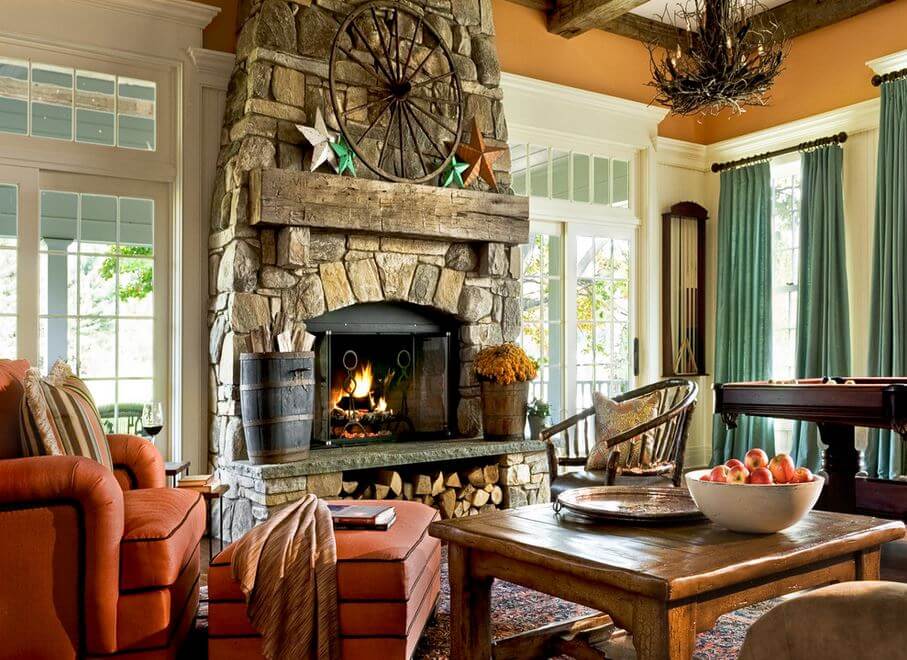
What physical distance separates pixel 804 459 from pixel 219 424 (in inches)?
160

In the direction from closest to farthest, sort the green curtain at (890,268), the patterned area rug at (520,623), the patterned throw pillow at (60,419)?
the patterned throw pillow at (60,419)
the patterned area rug at (520,623)
the green curtain at (890,268)

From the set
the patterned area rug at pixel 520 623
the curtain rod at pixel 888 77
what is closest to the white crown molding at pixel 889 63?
the curtain rod at pixel 888 77

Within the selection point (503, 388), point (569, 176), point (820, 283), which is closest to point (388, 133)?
point (503, 388)

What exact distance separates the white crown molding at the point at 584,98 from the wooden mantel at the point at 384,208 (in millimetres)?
1138

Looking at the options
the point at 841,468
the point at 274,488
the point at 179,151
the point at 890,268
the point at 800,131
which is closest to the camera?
the point at 274,488

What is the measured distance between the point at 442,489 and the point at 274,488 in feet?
3.47

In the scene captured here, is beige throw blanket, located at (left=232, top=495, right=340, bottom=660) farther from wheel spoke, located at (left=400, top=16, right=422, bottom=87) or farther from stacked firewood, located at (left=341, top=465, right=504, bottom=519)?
wheel spoke, located at (left=400, top=16, right=422, bottom=87)

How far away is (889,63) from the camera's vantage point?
17.7ft

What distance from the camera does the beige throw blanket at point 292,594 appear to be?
2398mm

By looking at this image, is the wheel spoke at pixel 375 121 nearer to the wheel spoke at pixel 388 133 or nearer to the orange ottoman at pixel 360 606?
the wheel spoke at pixel 388 133

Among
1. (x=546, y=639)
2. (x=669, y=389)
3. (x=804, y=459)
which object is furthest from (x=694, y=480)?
(x=804, y=459)

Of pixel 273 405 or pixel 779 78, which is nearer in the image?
pixel 273 405

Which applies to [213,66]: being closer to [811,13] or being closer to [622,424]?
[622,424]

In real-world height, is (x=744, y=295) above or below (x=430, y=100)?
below
